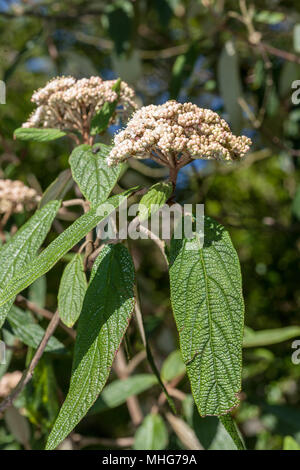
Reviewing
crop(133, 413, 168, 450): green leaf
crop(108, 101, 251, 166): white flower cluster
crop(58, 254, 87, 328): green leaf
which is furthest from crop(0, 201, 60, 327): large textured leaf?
crop(133, 413, 168, 450): green leaf

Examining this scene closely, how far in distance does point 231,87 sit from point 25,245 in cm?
122

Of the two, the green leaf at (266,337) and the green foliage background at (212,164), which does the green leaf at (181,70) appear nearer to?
the green foliage background at (212,164)

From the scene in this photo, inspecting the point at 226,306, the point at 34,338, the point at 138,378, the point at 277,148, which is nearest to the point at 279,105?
the point at 277,148

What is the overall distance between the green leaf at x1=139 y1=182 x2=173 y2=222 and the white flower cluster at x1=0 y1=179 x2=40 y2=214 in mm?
441

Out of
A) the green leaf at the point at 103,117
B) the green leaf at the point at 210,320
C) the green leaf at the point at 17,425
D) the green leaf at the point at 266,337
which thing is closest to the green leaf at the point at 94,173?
the green leaf at the point at 103,117

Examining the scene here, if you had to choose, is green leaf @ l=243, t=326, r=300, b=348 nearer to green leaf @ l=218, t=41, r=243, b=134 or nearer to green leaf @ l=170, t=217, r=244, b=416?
green leaf @ l=218, t=41, r=243, b=134

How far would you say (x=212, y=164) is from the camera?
211cm

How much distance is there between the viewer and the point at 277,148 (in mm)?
1944

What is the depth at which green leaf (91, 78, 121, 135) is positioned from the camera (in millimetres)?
874

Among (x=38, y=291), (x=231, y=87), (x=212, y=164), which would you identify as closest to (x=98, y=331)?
(x=38, y=291)

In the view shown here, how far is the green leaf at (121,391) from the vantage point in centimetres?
140

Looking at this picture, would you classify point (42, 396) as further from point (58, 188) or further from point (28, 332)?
point (58, 188)
